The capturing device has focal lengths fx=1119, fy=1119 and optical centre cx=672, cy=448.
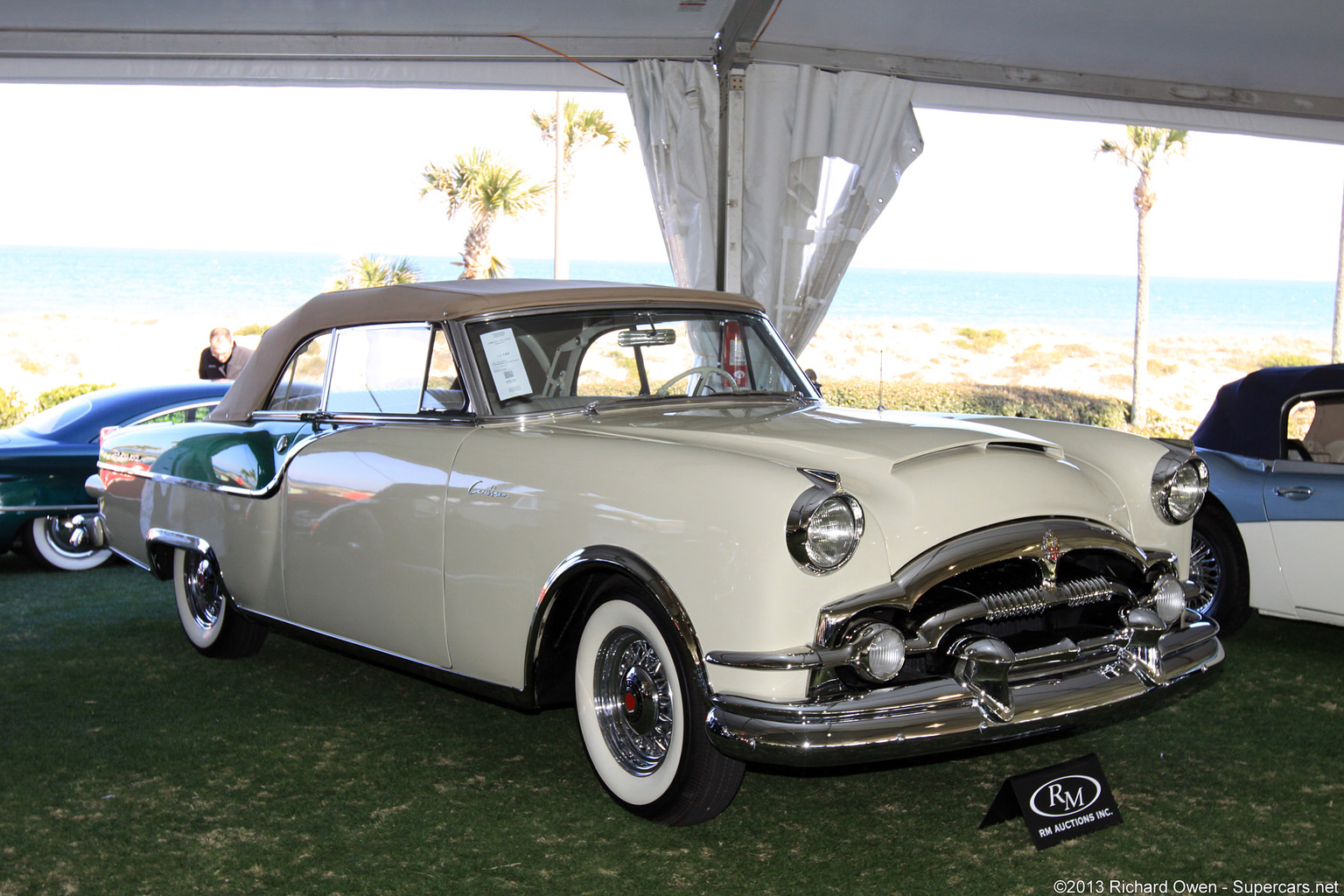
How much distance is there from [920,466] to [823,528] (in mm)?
460

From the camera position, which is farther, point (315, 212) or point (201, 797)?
point (315, 212)

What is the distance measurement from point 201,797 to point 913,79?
6.38 metres

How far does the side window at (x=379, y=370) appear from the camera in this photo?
3934mm

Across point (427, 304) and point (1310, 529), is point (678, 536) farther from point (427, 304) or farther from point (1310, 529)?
point (1310, 529)

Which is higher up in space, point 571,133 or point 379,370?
point 571,133


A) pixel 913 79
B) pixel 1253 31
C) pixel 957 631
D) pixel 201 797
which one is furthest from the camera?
pixel 913 79

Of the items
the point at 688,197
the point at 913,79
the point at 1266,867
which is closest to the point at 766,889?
the point at 1266,867

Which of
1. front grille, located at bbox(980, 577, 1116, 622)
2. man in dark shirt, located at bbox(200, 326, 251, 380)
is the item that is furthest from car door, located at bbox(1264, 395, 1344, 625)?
man in dark shirt, located at bbox(200, 326, 251, 380)

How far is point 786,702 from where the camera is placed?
2604 mm

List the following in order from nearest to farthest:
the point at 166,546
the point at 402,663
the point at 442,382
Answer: the point at 402,663, the point at 442,382, the point at 166,546

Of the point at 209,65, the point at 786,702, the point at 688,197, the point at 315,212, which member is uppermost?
the point at 315,212

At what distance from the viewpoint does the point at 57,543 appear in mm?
7031

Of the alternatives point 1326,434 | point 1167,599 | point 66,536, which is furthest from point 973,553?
point 66,536

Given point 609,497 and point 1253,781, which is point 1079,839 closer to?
point 1253,781
